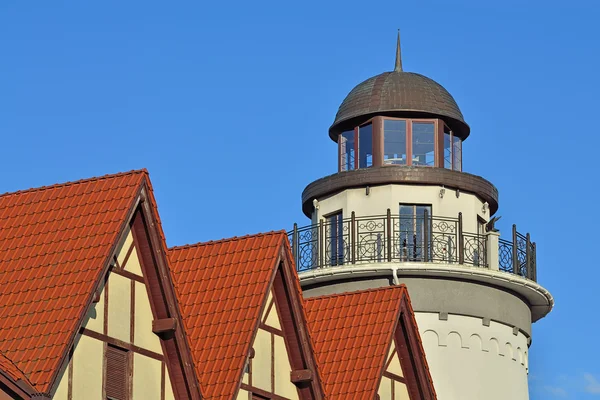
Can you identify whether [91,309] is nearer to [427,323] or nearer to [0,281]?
[0,281]

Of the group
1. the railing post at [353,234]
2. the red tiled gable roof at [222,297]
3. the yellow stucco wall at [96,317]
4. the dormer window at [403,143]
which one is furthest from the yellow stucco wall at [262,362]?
the dormer window at [403,143]

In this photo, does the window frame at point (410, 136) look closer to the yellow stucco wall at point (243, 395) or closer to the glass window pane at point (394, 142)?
the glass window pane at point (394, 142)

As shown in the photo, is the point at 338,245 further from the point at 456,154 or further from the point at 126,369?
the point at 126,369

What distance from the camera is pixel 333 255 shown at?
2064 inches

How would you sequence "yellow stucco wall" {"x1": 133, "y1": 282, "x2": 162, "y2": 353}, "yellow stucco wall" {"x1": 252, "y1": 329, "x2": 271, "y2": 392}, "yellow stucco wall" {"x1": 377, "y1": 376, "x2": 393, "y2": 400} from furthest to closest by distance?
1. "yellow stucco wall" {"x1": 377, "y1": 376, "x2": 393, "y2": 400}
2. "yellow stucco wall" {"x1": 252, "y1": 329, "x2": 271, "y2": 392}
3. "yellow stucco wall" {"x1": 133, "y1": 282, "x2": 162, "y2": 353}

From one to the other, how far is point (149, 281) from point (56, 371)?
424 centimetres

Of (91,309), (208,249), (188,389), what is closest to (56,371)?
(91,309)

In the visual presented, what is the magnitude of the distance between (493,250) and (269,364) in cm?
1696

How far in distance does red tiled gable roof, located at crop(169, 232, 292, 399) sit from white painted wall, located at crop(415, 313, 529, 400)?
14.2 meters

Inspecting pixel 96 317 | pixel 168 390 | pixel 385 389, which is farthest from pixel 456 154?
pixel 96 317

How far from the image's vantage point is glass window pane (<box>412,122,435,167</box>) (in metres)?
52.8

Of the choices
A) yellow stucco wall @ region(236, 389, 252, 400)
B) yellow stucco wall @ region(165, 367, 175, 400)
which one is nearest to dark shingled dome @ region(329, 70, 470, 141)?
yellow stucco wall @ region(236, 389, 252, 400)

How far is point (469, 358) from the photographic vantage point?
5072cm

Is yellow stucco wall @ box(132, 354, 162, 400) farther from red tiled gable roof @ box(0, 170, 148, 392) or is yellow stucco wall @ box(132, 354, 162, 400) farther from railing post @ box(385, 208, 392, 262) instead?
railing post @ box(385, 208, 392, 262)
